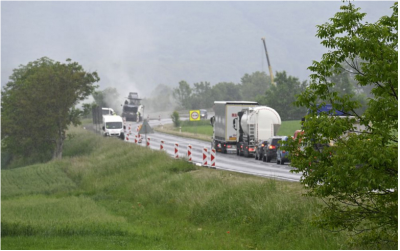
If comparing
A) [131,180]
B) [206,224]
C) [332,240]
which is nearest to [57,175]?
[131,180]

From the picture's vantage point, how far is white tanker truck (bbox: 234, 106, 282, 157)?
40.2 meters

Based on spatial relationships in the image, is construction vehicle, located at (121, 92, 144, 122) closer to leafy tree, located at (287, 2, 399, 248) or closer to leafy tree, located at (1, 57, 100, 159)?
leafy tree, located at (1, 57, 100, 159)

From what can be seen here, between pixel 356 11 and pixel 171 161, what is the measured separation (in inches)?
831

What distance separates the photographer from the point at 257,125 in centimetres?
4041

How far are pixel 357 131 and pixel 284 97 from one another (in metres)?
76.1

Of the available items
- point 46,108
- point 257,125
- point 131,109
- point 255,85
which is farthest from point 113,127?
point 255,85

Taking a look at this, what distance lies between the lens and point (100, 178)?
33.2m

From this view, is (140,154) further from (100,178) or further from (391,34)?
(391,34)

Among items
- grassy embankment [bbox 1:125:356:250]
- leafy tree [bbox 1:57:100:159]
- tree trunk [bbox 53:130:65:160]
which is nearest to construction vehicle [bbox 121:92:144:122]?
leafy tree [bbox 1:57:100:159]

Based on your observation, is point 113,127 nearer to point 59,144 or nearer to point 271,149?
point 59,144

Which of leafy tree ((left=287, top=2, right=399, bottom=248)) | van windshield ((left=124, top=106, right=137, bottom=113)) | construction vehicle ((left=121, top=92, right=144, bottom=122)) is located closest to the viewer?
leafy tree ((left=287, top=2, right=399, bottom=248))

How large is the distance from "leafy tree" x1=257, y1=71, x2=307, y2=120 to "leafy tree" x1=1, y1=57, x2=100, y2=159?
35.2m

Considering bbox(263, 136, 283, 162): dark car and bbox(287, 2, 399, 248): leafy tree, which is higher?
bbox(287, 2, 399, 248): leafy tree

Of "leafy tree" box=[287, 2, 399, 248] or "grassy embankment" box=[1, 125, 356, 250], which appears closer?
"leafy tree" box=[287, 2, 399, 248]
